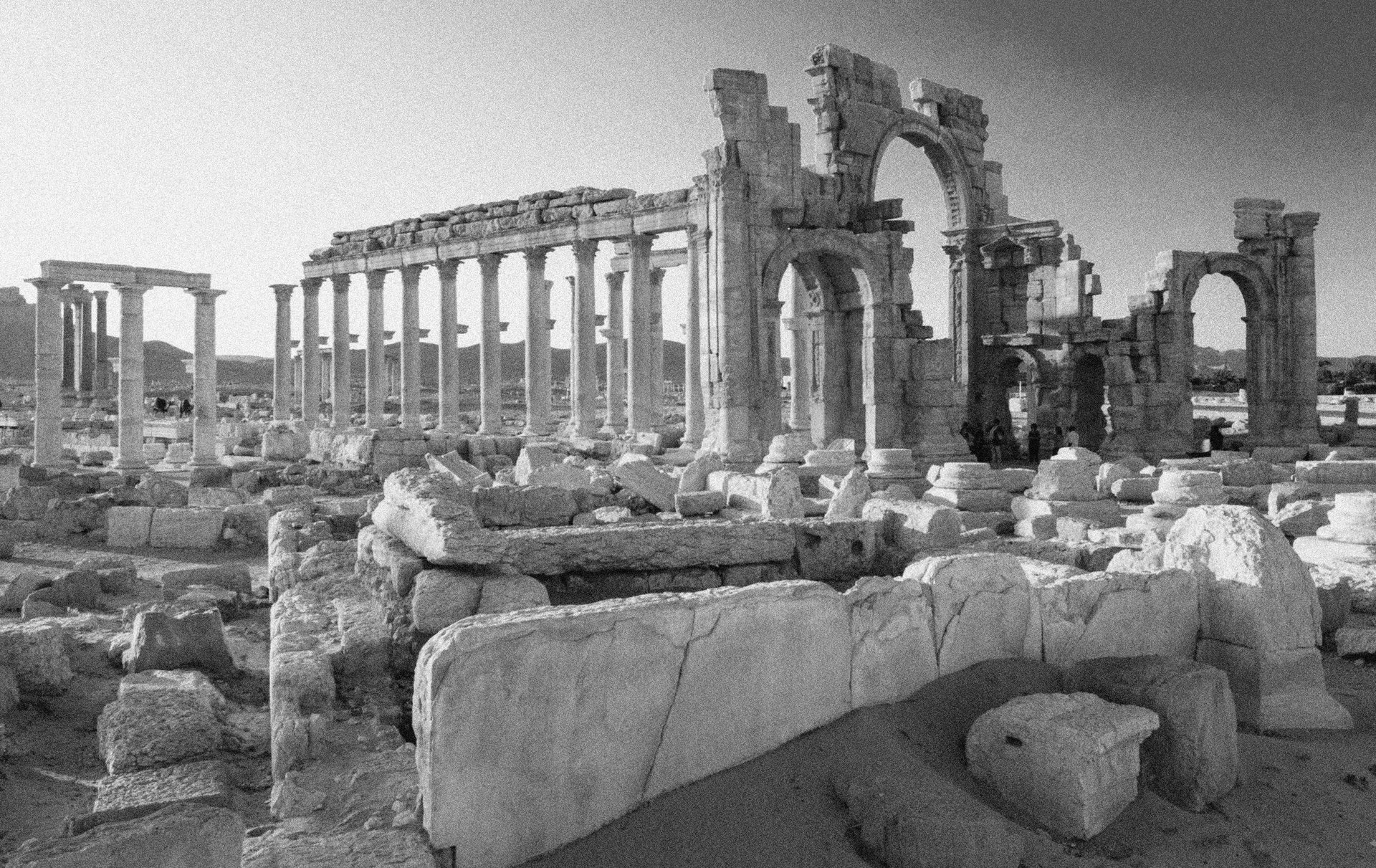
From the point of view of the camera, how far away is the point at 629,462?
45.8 ft

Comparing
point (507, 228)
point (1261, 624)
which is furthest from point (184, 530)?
point (1261, 624)

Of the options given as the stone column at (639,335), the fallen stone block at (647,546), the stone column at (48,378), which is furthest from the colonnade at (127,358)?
the fallen stone block at (647,546)

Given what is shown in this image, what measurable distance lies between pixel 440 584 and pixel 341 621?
2.78ft

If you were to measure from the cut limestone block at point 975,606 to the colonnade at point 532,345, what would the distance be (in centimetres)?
1701

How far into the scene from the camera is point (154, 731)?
6.04m

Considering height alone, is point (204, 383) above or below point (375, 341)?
below

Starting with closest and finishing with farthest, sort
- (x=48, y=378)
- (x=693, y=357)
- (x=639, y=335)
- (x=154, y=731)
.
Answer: (x=154, y=731) < (x=693, y=357) < (x=48, y=378) < (x=639, y=335)

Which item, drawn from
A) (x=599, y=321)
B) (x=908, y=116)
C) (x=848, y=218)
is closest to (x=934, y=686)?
(x=848, y=218)

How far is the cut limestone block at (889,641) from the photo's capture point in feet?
14.9

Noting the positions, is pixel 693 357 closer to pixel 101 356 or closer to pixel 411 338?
pixel 411 338

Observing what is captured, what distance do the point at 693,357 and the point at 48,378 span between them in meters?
16.3

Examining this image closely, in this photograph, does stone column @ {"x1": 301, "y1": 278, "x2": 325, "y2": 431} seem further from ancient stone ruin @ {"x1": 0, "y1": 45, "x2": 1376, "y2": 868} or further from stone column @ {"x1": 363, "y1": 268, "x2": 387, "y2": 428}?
ancient stone ruin @ {"x1": 0, "y1": 45, "x2": 1376, "y2": 868}

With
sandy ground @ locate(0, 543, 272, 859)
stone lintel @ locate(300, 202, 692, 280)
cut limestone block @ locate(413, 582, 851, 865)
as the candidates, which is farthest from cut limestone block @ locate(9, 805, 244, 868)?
stone lintel @ locate(300, 202, 692, 280)

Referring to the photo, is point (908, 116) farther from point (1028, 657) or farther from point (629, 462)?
point (1028, 657)
